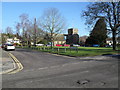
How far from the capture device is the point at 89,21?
2592 centimetres

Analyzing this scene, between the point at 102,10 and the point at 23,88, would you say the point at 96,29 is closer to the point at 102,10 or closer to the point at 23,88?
the point at 102,10

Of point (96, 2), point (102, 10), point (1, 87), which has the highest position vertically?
point (96, 2)

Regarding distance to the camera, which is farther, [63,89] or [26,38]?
[26,38]

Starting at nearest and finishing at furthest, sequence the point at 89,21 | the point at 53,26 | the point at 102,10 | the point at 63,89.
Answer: the point at 63,89, the point at 102,10, the point at 89,21, the point at 53,26

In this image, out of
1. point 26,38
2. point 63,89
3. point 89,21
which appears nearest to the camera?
point 63,89

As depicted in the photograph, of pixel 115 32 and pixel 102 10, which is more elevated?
pixel 102 10

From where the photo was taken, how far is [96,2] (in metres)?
24.4

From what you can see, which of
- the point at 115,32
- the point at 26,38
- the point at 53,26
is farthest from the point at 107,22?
the point at 26,38

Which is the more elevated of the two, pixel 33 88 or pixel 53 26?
pixel 53 26

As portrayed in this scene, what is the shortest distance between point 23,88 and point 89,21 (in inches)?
903

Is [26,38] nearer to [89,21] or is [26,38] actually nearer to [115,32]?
[89,21]

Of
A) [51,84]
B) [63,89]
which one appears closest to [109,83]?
[63,89]

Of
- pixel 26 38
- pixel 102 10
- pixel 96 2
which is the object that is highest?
pixel 96 2

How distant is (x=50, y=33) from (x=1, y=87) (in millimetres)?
28381
